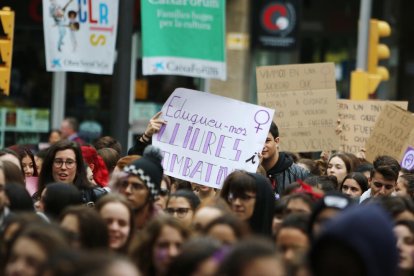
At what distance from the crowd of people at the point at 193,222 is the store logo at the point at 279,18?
1108 cm

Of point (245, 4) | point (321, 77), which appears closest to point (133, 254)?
point (321, 77)

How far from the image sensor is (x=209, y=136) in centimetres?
1135

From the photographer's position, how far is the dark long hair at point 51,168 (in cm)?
1052

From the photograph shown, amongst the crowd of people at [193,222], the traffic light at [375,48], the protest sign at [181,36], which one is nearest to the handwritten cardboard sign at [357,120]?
the protest sign at [181,36]

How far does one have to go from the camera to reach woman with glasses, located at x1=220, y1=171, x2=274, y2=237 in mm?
8773

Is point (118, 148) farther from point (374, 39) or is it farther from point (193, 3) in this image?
point (374, 39)

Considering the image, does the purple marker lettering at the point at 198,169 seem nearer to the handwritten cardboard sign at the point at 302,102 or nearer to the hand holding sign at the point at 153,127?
the hand holding sign at the point at 153,127

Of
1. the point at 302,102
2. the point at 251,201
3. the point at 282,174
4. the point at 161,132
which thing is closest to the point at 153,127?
the point at 161,132

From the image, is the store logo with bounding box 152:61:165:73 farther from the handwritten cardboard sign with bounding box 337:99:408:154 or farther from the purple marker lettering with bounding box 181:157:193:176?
the purple marker lettering with bounding box 181:157:193:176

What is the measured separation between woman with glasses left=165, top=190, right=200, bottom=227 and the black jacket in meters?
1.79

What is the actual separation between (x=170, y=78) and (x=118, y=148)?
9.07 metres

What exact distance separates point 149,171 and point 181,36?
4802 millimetres

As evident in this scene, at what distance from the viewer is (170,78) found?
22.0 m

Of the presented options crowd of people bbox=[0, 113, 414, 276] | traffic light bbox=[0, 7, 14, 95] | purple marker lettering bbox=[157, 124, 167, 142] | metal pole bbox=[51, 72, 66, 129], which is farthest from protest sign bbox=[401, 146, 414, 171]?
metal pole bbox=[51, 72, 66, 129]
